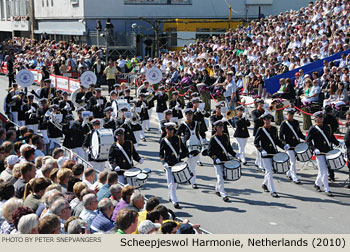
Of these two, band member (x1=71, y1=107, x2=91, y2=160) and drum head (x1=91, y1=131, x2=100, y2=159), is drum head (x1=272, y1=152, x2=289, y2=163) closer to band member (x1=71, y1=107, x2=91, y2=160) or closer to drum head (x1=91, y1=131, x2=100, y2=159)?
drum head (x1=91, y1=131, x2=100, y2=159)

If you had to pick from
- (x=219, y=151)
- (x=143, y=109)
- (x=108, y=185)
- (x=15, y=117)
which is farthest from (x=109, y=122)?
(x=108, y=185)

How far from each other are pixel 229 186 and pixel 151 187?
1891mm

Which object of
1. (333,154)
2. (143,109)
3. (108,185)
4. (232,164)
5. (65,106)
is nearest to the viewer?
(108,185)

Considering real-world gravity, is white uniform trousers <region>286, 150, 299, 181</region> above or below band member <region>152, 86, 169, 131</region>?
below

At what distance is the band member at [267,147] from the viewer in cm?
1291

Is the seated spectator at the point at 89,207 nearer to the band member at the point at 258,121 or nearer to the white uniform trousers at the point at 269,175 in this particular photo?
the white uniform trousers at the point at 269,175

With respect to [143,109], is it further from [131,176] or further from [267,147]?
[131,176]

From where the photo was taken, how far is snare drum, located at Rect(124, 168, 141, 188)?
11.3m

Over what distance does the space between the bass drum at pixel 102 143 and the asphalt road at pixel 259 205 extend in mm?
1385

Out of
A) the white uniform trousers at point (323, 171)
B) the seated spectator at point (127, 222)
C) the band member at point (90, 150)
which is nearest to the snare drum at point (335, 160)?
the white uniform trousers at point (323, 171)

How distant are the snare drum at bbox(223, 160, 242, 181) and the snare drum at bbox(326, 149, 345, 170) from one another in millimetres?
2076

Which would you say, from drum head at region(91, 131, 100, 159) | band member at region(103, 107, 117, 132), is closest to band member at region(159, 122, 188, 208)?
drum head at region(91, 131, 100, 159)

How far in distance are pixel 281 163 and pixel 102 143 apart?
404 cm

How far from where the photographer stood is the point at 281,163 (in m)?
12.7
